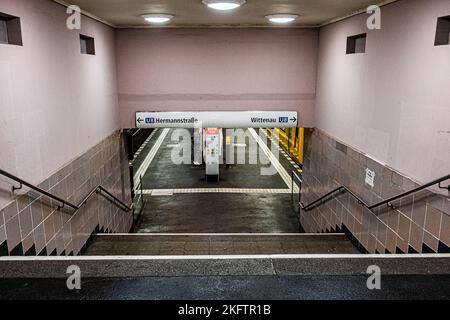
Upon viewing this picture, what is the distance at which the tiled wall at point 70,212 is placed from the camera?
10.6 feet

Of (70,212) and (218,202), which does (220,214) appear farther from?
(70,212)

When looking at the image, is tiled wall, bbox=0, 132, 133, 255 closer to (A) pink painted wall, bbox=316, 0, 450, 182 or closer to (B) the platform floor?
(B) the platform floor

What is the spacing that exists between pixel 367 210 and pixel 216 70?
3.55m

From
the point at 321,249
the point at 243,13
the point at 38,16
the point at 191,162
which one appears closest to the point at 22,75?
the point at 38,16

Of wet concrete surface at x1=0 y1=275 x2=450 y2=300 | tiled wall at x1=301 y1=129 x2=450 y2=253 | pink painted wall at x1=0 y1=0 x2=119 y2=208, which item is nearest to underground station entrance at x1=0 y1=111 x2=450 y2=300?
wet concrete surface at x1=0 y1=275 x2=450 y2=300

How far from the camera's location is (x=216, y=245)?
17.7 feet

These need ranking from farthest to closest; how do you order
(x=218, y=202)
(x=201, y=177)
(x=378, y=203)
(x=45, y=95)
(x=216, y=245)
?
1. (x=201, y=177)
2. (x=218, y=202)
3. (x=216, y=245)
4. (x=378, y=203)
5. (x=45, y=95)

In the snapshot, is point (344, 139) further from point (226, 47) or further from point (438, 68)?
point (226, 47)

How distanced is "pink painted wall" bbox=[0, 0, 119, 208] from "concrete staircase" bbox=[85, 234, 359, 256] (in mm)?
1359

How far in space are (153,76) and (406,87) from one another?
169 inches

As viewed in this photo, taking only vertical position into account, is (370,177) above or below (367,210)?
above

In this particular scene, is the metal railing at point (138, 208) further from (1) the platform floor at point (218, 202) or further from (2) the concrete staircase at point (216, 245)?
(2) the concrete staircase at point (216, 245)

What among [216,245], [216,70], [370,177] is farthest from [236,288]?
[216,70]

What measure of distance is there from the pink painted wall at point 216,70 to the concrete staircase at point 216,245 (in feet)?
7.53
